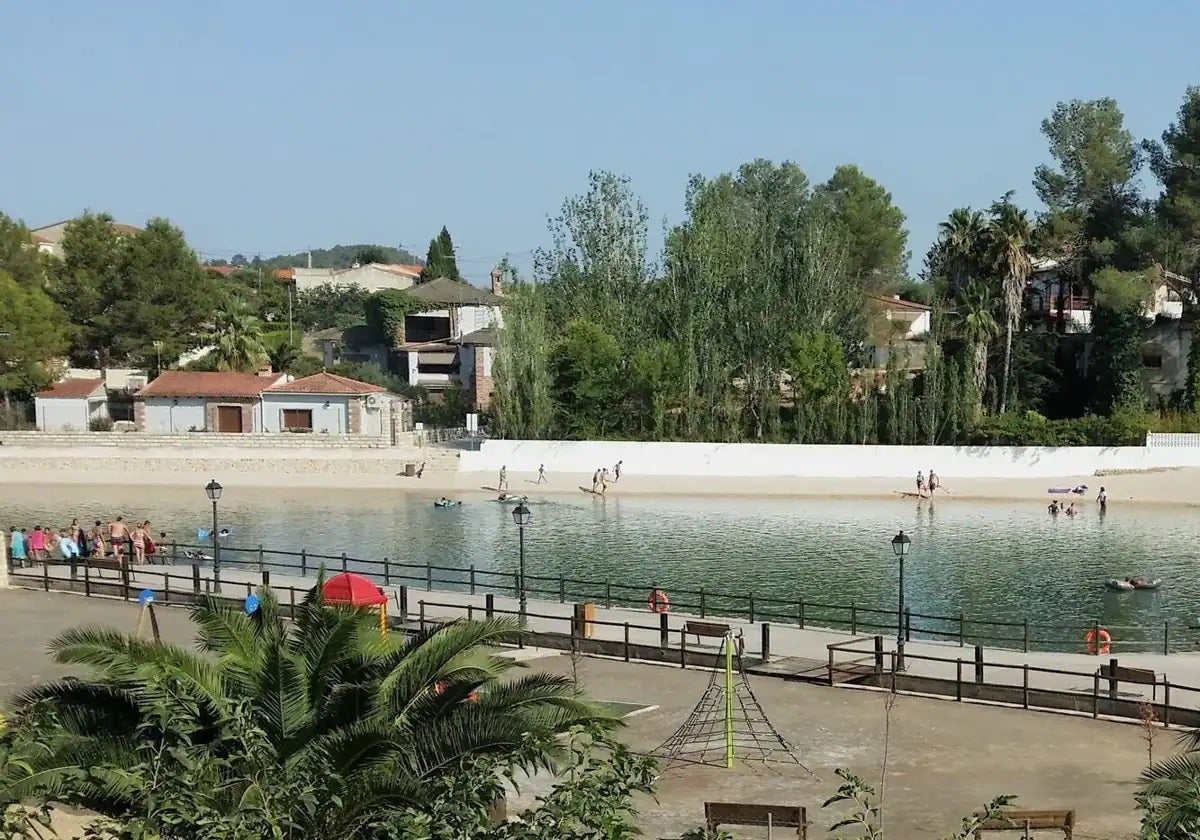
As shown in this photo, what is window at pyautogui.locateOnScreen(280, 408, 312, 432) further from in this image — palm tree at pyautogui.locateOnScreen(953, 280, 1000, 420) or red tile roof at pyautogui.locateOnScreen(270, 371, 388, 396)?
palm tree at pyautogui.locateOnScreen(953, 280, 1000, 420)

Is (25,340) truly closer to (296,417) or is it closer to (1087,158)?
(296,417)

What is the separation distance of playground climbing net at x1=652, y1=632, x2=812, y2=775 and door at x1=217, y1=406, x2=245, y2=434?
60.4m

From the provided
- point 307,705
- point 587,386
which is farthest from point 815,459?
point 307,705

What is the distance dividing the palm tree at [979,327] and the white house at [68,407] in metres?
47.8

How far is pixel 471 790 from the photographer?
29.4 ft

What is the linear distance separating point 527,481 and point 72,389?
30.4 meters

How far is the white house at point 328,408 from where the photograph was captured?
7688 cm

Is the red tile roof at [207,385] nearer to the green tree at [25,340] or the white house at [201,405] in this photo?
the white house at [201,405]

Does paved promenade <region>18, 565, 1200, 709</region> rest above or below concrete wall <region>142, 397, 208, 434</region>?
below

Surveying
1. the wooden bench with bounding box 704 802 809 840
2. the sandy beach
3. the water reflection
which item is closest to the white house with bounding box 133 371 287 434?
the sandy beach

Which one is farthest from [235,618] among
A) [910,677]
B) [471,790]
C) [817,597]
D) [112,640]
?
[817,597]

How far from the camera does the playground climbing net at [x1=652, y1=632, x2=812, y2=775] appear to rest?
19.3 m

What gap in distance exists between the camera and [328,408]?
254 feet

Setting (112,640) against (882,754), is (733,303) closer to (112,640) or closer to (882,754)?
(882,754)
